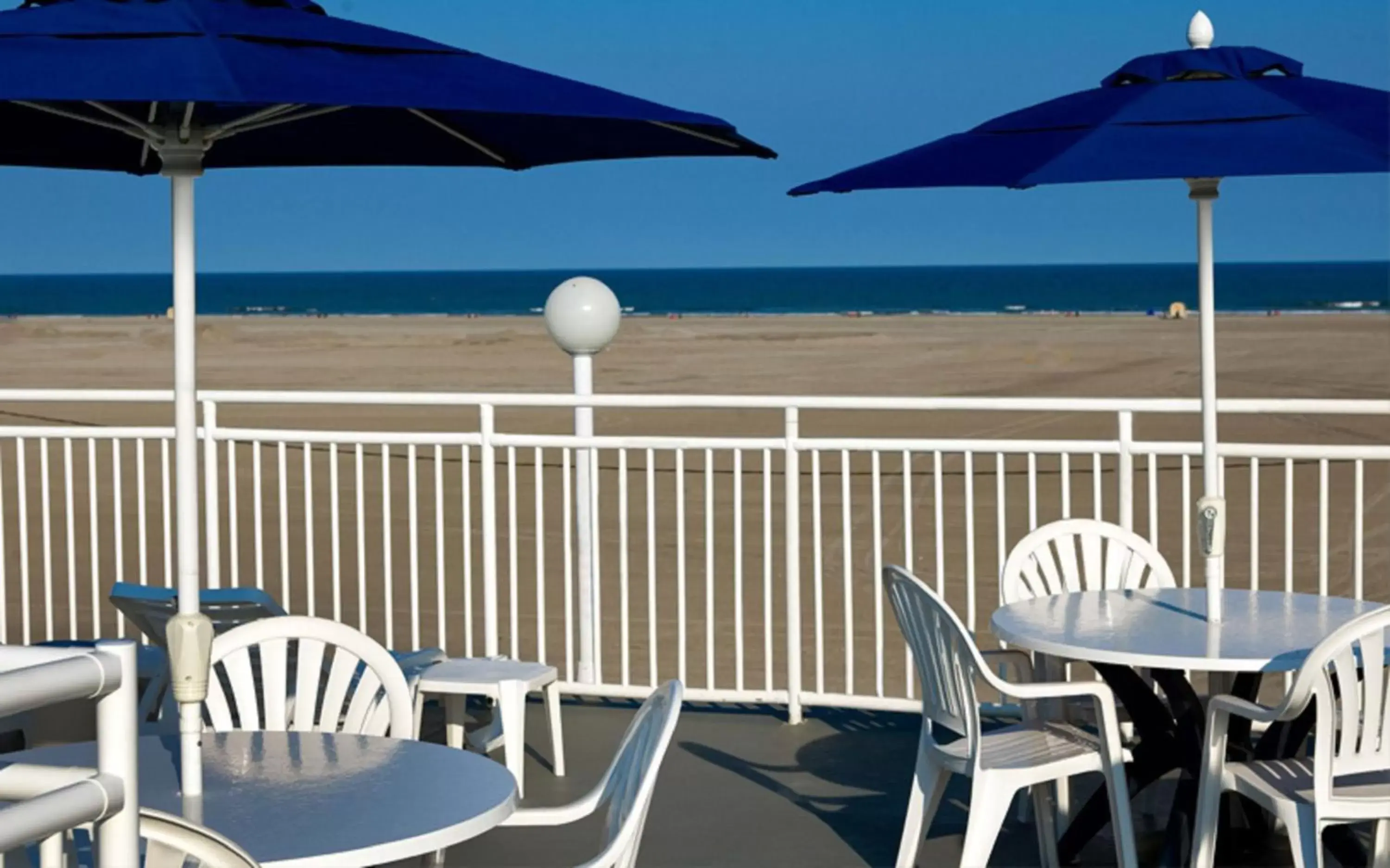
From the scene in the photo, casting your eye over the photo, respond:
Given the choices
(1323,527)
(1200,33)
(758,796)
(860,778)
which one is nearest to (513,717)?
(758,796)

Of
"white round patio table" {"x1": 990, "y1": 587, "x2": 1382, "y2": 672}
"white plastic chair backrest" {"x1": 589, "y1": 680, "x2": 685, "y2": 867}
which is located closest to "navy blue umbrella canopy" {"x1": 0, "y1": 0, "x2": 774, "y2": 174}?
"white plastic chair backrest" {"x1": 589, "y1": 680, "x2": 685, "y2": 867}

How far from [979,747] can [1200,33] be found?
7.11 ft

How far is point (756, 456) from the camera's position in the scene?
16016 mm

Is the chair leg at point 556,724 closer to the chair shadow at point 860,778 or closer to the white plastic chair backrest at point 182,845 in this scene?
the chair shadow at point 860,778

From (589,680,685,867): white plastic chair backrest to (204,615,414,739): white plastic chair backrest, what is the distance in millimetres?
647

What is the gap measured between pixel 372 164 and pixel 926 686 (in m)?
2.06

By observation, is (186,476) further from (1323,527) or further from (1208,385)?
(1323,527)

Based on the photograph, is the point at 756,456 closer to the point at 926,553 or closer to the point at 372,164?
the point at 926,553

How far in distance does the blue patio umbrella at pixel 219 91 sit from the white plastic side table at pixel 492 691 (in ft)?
5.70

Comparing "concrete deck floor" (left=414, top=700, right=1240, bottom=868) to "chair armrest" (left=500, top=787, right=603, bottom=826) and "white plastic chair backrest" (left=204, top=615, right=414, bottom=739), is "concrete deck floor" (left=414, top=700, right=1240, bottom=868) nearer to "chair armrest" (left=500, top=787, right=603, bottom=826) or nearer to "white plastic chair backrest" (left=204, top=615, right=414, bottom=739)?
"white plastic chair backrest" (left=204, top=615, right=414, bottom=739)

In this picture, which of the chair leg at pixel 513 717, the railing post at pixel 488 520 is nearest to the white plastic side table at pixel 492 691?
the chair leg at pixel 513 717

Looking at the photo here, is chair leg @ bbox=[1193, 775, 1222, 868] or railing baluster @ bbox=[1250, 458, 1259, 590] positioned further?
railing baluster @ bbox=[1250, 458, 1259, 590]

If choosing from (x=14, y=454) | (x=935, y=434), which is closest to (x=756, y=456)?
(x=935, y=434)

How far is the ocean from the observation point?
68.3 meters
